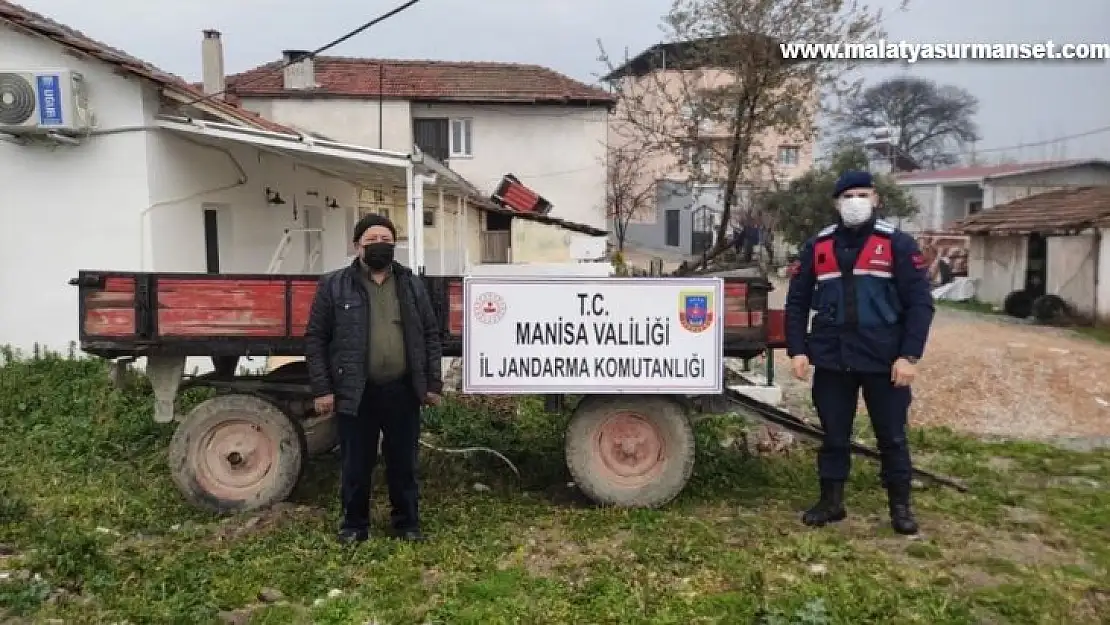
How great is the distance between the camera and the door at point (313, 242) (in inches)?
538

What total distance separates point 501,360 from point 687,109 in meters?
14.2

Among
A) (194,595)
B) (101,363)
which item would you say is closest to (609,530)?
(194,595)

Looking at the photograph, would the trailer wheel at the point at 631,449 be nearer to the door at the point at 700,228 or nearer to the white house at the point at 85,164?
the white house at the point at 85,164

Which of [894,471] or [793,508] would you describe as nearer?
[894,471]

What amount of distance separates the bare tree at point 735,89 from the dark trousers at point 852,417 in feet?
38.2

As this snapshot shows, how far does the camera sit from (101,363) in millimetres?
8500

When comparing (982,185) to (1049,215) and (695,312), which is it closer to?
(1049,215)

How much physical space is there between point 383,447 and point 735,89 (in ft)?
43.0

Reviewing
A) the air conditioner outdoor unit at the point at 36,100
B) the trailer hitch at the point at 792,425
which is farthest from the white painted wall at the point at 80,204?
the trailer hitch at the point at 792,425

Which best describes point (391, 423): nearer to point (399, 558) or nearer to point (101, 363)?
point (399, 558)

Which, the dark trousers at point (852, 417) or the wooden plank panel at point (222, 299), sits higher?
the wooden plank panel at point (222, 299)

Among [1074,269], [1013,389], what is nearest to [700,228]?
[1074,269]

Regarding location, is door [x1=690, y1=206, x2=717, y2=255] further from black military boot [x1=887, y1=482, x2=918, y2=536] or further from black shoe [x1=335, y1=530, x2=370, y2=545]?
black shoe [x1=335, y1=530, x2=370, y2=545]

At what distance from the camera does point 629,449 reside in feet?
17.6
